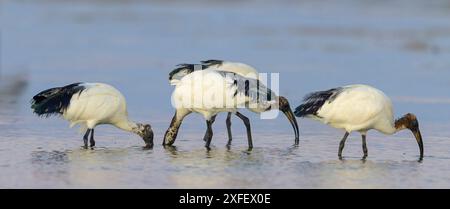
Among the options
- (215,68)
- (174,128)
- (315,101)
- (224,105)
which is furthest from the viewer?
(215,68)

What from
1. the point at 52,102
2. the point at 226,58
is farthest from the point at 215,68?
the point at 226,58

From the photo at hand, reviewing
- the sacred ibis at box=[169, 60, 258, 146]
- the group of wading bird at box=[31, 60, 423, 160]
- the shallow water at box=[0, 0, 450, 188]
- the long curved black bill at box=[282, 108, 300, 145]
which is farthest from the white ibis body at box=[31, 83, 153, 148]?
the long curved black bill at box=[282, 108, 300, 145]

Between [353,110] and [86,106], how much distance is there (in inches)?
120

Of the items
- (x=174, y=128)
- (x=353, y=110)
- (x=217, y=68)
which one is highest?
(x=217, y=68)

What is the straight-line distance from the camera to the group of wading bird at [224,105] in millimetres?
13312

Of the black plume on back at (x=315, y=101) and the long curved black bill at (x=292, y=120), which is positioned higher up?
the black plume on back at (x=315, y=101)

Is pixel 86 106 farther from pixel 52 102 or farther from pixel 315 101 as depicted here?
pixel 315 101

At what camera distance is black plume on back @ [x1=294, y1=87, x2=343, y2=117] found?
13.4 metres

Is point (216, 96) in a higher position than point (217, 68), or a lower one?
lower

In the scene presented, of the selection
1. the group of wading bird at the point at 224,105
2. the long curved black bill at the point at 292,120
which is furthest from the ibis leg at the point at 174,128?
the long curved black bill at the point at 292,120

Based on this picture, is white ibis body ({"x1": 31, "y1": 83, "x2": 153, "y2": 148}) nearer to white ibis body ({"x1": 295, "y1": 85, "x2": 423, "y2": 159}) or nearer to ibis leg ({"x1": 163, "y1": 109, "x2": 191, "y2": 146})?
ibis leg ({"x1": 163, "y1": 109, "x2": 191, "y2": 146})

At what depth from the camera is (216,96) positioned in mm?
13859

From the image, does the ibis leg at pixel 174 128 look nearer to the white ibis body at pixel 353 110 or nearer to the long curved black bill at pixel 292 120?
the long curved black bill at pixel 292 120
